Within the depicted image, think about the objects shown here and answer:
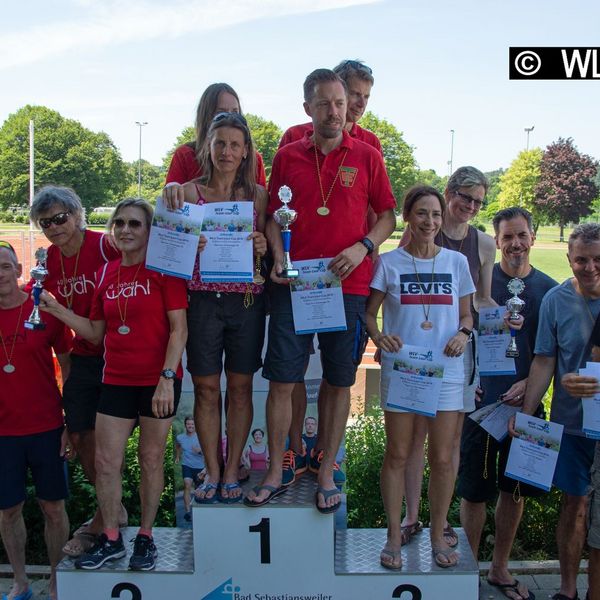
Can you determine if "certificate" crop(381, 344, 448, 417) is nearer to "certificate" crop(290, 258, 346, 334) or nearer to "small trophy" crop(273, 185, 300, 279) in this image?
"certificate" crop(290, 258, 346, 334)

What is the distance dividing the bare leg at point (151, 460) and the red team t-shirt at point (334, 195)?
1173 mm

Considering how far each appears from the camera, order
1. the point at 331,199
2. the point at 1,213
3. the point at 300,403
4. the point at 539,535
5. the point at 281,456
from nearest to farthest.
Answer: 1. the point at 331,199
2. the point at 281,456
3. the point at 300,403
4. the point at 539,535
5. the point at 1,213

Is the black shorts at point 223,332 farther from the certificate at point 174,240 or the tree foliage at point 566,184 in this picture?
the tree foliage at point 566,184

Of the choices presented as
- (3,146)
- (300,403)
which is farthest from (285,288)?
(3,146)

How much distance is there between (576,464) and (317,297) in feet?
5.87

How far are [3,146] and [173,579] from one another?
63.6 meters

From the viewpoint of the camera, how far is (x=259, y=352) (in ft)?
11.6

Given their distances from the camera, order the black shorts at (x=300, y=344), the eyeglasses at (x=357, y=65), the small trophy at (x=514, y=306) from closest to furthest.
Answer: the black shorts at (x=300, y=344), the small trophy at (x=514, y=306), the eyeglasses at (x=357, y=65)

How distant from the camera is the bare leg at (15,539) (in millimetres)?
3777

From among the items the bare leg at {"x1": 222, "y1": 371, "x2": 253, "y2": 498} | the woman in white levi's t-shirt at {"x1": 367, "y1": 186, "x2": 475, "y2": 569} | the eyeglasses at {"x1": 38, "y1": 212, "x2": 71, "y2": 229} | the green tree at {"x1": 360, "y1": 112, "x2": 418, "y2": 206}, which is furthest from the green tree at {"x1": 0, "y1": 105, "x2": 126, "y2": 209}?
the woman in white levi's t-shirt at {"x1": 367, "y1": 186, "x2": 475, "y2": 569}

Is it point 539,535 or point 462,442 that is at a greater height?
point 462,442

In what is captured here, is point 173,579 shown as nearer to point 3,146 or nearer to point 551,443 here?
point 551,443

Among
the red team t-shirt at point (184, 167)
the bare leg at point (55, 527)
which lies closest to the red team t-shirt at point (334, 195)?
the red team t-shirt at point (184, 167)

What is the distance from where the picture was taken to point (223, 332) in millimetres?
3475
